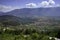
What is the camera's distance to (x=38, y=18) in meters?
11.6

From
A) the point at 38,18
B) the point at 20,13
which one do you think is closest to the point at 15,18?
the point at 20,13

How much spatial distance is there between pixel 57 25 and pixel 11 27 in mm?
2534

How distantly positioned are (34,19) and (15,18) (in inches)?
42.5

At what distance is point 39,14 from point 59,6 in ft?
3.90

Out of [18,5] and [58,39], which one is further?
[18,5]

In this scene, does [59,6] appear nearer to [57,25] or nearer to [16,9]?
[57,25]

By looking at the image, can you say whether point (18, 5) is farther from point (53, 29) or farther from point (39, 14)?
point (53, 29)

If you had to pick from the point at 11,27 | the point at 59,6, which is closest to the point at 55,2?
the point at 59,6

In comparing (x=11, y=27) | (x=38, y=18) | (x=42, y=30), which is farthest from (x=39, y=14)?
(x=11, y=27)

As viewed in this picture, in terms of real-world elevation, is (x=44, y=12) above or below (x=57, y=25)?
above

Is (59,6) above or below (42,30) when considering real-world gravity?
above

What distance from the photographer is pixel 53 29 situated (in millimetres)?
11266

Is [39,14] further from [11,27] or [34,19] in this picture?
[11,27]

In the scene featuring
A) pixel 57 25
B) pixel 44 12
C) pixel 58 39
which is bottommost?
pixel 58 39
